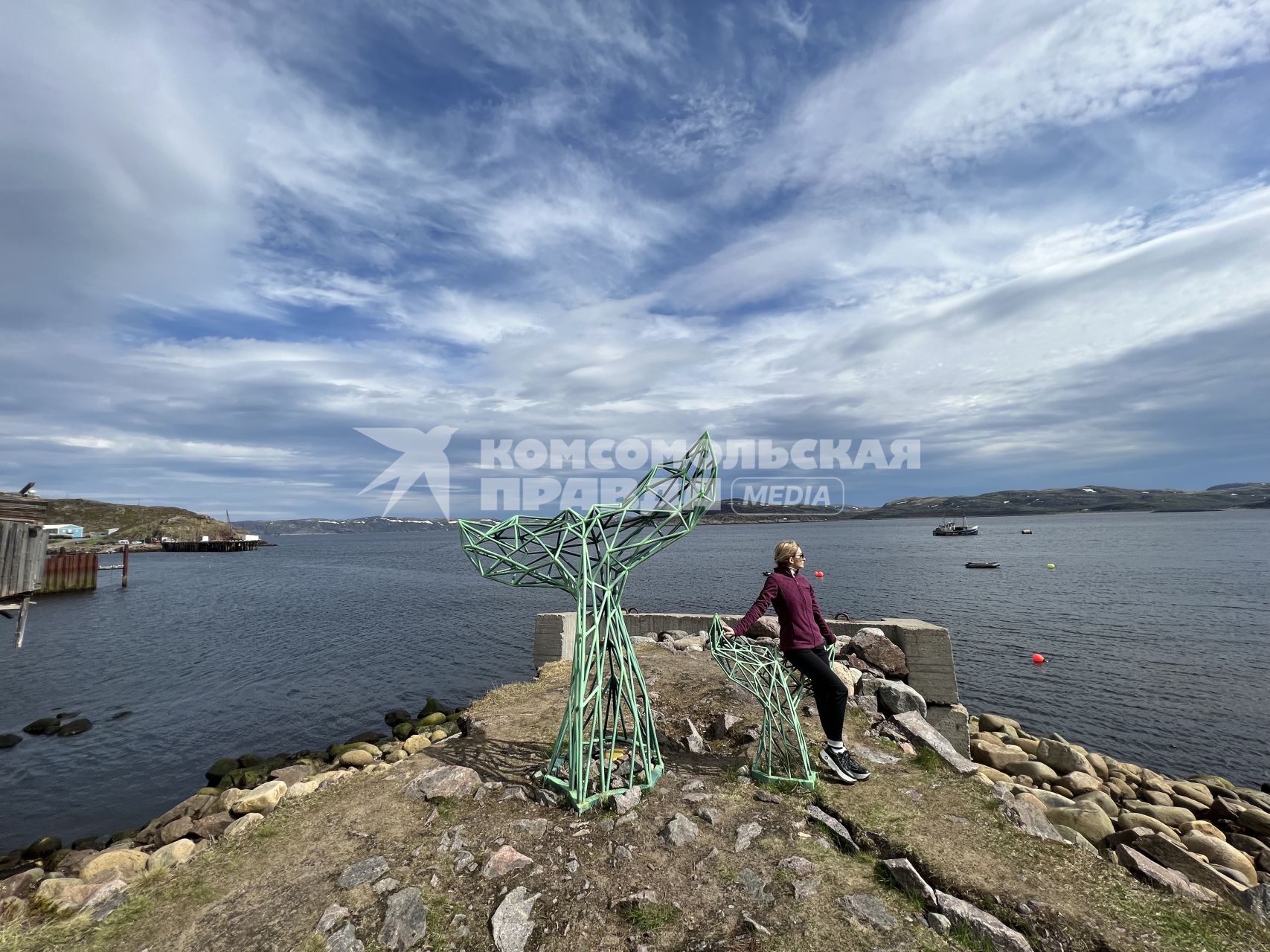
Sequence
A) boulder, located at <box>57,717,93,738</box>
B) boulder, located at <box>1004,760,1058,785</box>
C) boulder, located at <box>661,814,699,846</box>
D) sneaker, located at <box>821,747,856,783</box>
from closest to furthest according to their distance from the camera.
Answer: boulder, located at <box>661,814,699,846</box>, sneaker, located at <box>821,747,856,783</box>, boulder, located at <box>1004,760,1058,785</box>, boulder, located at <box>57,717,93,738</box>

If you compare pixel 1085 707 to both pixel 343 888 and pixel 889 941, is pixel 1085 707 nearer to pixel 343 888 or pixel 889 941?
pixel 889 941

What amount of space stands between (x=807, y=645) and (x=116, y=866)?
26.9 ft

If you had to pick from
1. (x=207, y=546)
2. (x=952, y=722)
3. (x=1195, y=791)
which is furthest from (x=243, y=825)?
(x=207, y=546)

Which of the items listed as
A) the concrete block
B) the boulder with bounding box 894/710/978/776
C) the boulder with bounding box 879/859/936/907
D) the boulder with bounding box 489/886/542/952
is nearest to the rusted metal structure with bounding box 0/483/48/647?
the boulder with bounding box 489/886/542/952

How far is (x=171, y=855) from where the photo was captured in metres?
6.60

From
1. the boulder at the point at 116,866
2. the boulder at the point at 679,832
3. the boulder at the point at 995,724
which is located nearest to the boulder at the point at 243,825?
the boulder at the point at 116,866

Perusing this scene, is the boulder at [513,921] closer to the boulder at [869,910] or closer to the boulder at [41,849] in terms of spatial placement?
the boulder at [869,910]

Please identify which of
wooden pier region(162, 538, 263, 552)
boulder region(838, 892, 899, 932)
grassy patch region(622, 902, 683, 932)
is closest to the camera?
boulder region(838, 892, 899, 932)

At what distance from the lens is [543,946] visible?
4082 millimetres

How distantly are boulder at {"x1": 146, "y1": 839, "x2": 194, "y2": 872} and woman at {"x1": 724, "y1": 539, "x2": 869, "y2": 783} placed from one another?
6529 millimetres

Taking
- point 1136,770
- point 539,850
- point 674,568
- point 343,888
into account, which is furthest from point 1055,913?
point 674,568

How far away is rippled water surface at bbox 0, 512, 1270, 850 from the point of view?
12922 mm

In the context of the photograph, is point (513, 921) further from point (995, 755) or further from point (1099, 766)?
point (1099, 766)

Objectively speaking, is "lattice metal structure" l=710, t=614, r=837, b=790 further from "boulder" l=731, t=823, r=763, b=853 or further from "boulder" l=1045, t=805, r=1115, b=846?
"boulder" l=1045, t=805, r=1115, b=846
